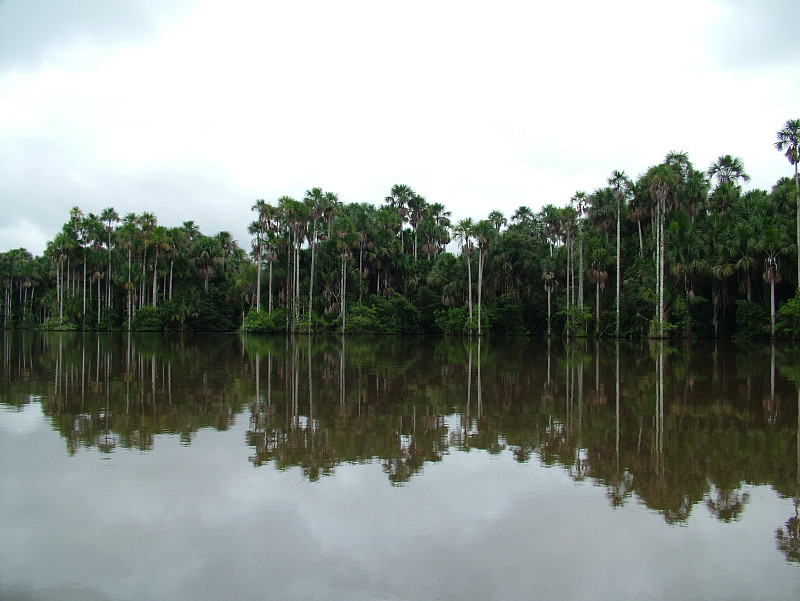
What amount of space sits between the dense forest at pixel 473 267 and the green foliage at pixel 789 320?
0.51ft

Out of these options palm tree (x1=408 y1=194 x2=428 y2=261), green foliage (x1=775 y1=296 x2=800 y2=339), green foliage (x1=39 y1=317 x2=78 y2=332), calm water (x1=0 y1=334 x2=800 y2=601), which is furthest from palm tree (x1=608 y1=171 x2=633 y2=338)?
green foliage (x1=39 y1=317 x2=78 y2=332)

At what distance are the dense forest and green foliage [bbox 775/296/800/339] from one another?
154mm

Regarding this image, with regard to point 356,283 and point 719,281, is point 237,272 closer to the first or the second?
point 356,283

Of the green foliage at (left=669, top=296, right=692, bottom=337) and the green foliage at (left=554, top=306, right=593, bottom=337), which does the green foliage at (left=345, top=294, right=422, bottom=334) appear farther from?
the green foliage at (left=669, top=296, right=692, bottom=337)

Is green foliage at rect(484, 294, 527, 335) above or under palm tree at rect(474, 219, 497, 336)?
under

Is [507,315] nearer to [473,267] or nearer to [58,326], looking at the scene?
[473,267]

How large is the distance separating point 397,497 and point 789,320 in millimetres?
46661

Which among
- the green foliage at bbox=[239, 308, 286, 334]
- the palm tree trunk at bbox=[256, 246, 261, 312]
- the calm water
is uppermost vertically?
the palm tree trunk at bbox=[256, 246, 261, 312]

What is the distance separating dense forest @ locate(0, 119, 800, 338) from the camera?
50062 millimetres

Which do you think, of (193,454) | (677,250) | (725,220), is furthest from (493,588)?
(725,220)

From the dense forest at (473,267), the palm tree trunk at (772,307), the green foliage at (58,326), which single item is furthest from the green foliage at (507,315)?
the green foliage at (58,326)

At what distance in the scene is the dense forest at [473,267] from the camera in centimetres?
5006

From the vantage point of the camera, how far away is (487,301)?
6344 centimetres

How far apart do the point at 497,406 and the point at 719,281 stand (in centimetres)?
4456
